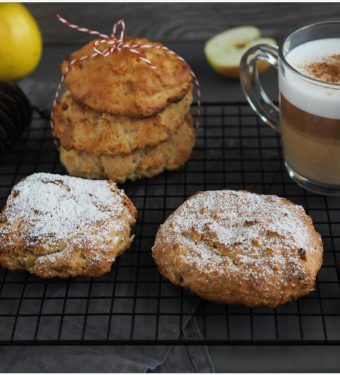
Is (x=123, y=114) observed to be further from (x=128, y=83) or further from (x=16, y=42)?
(x=16, y=42)

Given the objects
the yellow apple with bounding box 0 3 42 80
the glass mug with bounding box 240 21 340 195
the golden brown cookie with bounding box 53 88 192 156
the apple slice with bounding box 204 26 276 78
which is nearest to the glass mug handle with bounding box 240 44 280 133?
the glass mug with bounding box 240 21 340 195

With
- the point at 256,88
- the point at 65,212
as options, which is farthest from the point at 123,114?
the point at 256,88

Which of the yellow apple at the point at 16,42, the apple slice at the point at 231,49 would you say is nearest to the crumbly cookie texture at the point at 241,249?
the apple slice at the point at 231,49

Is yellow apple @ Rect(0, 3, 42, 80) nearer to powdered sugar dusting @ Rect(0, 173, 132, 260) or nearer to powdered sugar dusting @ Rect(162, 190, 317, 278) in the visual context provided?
powdered sugar dusting @ Rect(0, 173, 132, 260)

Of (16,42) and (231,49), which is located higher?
(16,42)

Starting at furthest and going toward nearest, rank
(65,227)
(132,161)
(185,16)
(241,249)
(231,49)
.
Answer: (185,16) → (231,49) → (132,161) → (65,227) → (241,249)
